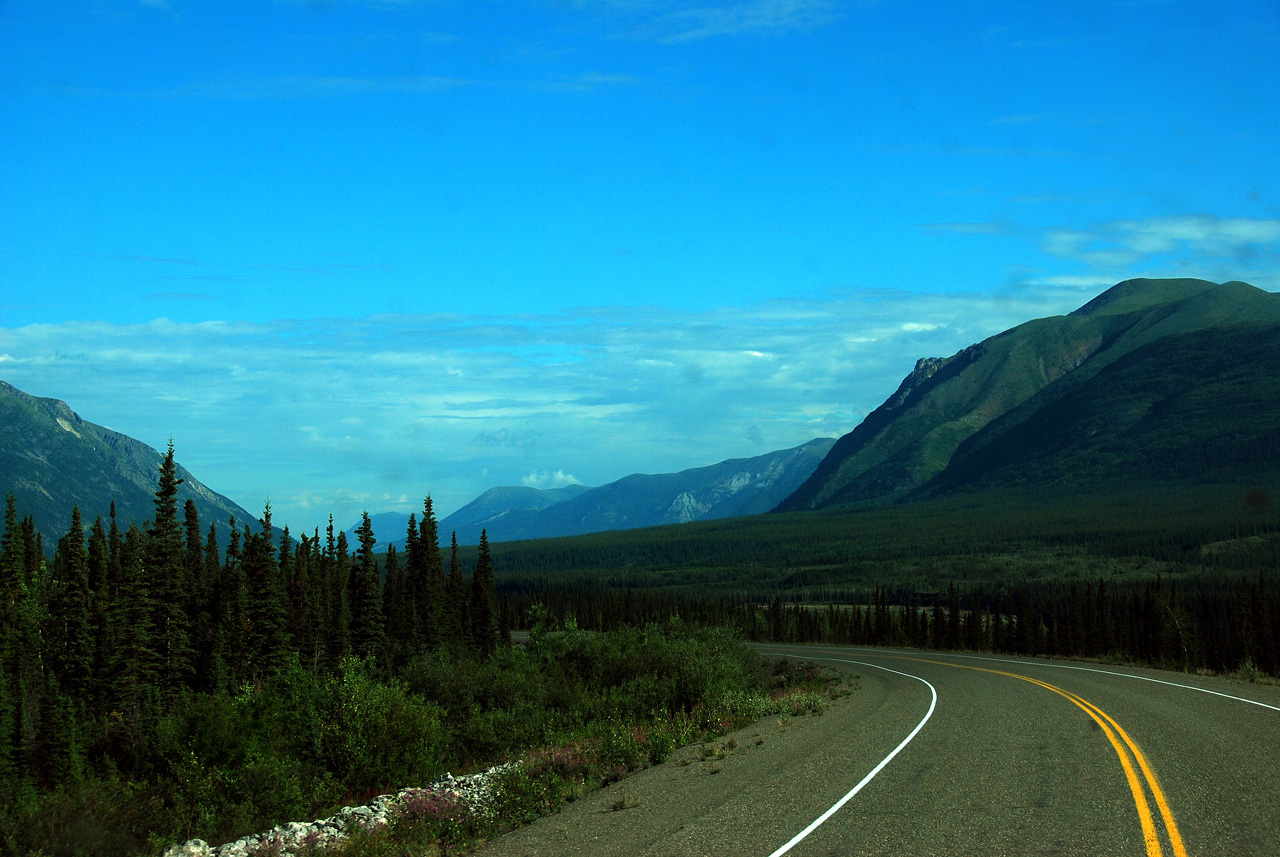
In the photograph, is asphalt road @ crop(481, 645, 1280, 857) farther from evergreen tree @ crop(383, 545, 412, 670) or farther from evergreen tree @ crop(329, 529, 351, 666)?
evergreen tree @ crop(383, 545, 412, 670)

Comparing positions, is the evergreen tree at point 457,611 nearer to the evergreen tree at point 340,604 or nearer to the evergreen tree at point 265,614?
the evergreen tree at point 340,604

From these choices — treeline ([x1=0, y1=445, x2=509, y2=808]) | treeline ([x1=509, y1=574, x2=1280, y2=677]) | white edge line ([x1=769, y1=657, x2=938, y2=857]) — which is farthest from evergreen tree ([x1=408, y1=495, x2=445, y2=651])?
white edge line ([x1=769, y1=657, x2=938, y2=857])

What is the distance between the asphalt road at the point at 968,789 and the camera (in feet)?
35.4

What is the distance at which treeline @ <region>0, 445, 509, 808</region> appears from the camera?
171 ft

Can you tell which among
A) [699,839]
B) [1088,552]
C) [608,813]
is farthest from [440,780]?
[1088,552]

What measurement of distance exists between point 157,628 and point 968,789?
62.0 m

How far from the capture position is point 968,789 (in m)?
13.1

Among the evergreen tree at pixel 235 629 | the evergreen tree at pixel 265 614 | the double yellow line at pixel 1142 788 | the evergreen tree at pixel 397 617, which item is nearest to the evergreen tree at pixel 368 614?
the evergreen tree at pixel 397 617

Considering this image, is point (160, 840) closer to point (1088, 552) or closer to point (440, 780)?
point (440, 780)

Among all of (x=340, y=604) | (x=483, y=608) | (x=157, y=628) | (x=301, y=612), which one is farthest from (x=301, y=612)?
(x=483, y=608)

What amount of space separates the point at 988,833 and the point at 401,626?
83603mm

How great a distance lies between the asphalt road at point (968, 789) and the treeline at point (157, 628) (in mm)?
27793

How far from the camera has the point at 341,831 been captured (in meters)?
18.3

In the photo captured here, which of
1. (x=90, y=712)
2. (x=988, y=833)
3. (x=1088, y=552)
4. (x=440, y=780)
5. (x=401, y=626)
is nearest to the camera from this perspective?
(x=988, y=833)
